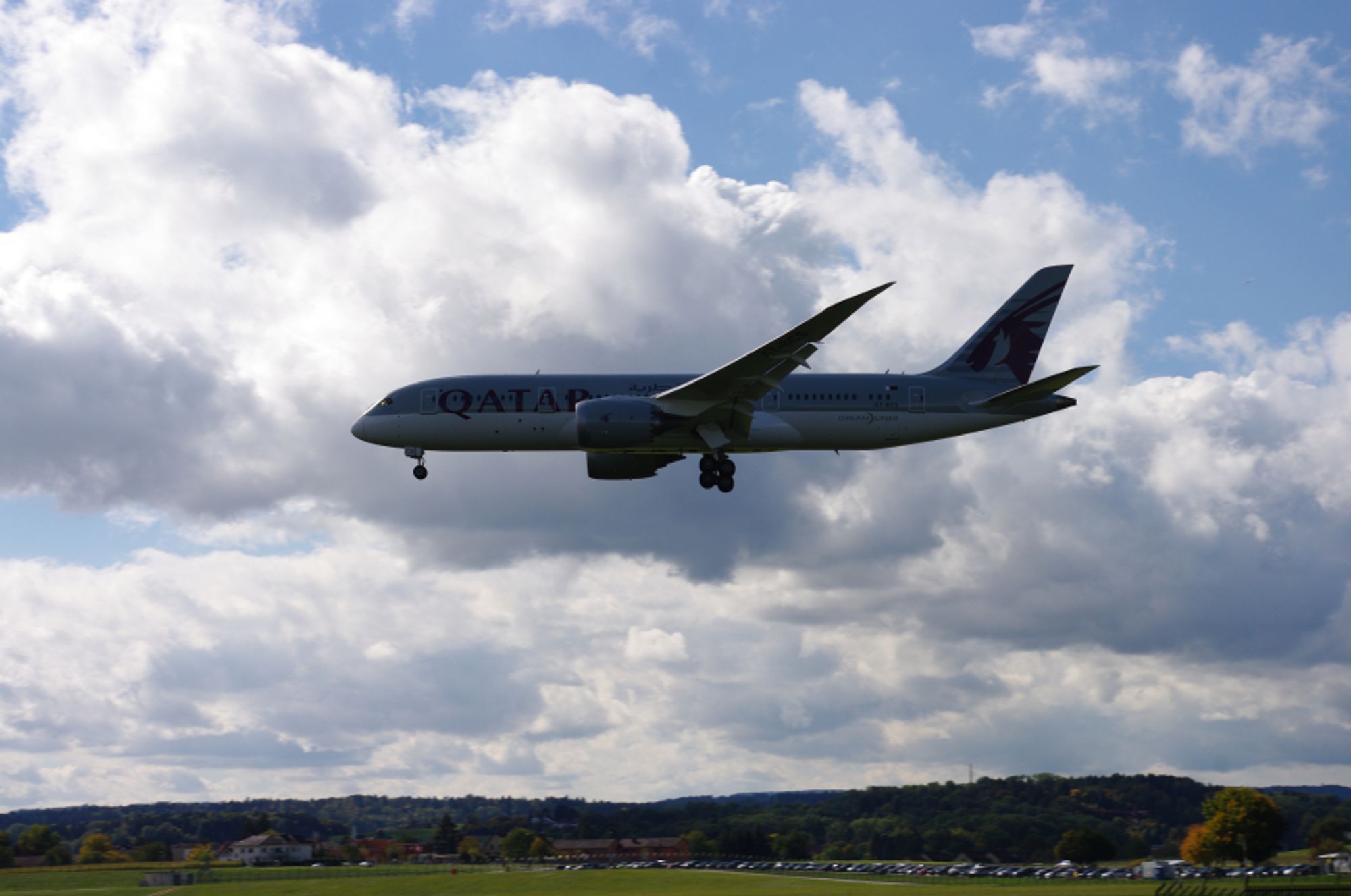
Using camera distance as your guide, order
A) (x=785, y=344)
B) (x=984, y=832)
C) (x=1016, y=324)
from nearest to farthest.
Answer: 1. (x=785, y=344)
2. (x=1016, y=324)
3. (x=984, y=832)

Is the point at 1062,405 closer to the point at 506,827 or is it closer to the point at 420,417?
the point at 420,417

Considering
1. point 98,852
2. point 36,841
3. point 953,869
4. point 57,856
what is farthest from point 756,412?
point 98,852

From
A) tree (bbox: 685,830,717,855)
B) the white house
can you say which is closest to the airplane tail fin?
tree (bbox: 685,830,717,855)

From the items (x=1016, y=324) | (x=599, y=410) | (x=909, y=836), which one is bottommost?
(x=909, y=836)

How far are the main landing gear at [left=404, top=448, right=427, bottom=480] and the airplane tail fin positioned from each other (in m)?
21.3

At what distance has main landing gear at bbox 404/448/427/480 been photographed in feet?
173

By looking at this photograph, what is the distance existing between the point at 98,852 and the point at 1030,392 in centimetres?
11866

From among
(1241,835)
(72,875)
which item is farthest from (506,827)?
(1241,835)

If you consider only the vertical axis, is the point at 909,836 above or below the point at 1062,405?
below

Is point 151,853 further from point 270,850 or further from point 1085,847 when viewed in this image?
point 1085,847

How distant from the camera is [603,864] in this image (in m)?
117

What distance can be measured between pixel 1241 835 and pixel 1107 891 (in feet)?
143

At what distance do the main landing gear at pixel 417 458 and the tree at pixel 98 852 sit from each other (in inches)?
3629

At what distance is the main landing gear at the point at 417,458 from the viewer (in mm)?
52625
